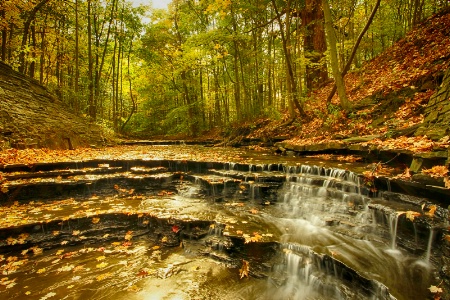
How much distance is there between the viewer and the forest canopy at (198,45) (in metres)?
11.0

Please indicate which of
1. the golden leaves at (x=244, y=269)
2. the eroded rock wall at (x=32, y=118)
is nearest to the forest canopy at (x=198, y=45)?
the eroded rock wall at (x=32, y=118)

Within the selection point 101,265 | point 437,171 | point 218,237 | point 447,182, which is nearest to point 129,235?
point 101,265

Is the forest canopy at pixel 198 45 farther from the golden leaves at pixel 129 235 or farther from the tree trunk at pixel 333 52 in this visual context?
the golden leaves at pixel 129 235

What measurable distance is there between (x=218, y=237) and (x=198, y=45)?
43.1 feet

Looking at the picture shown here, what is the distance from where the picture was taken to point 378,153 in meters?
6.43

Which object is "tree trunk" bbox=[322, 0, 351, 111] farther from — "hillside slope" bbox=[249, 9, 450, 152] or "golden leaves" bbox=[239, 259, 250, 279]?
"golden leaves" bbox=[239, 259, 250, 279]

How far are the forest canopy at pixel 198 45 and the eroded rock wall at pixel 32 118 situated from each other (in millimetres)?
1646

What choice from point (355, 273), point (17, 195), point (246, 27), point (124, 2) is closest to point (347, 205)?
point (355, 273)

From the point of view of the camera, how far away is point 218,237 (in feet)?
16.0

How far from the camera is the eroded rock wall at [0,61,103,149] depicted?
8.07m

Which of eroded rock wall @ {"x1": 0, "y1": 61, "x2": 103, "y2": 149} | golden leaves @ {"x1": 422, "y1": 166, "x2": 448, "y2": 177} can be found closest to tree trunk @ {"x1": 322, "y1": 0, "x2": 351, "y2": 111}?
golden leaves @ {"x1": 422, "y1": 166, "x2": 448, "y2": 177}

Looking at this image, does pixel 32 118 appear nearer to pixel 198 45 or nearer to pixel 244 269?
pixel 244 269

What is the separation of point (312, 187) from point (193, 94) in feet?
62.3

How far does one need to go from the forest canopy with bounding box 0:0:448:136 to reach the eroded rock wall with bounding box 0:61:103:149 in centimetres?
165
